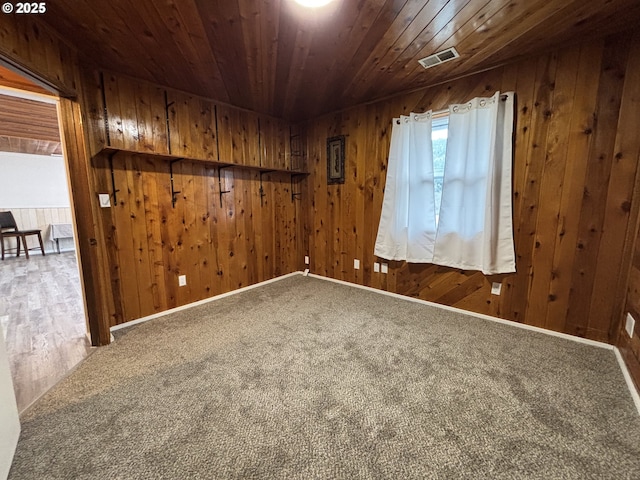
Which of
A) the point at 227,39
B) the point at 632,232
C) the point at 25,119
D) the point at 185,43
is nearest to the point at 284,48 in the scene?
the point at 227,39

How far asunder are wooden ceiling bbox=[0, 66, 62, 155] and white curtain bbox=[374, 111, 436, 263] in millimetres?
3325

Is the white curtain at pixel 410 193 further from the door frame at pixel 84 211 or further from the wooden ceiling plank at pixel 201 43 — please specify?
the door frame at pixel 84 211

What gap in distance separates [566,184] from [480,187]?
59 cm

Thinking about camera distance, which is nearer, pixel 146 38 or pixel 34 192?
pixel 146 38

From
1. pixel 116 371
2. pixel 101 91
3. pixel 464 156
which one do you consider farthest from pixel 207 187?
pixel 464 156

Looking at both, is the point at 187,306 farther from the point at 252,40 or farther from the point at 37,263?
the point at 37,263

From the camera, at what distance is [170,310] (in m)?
2.78

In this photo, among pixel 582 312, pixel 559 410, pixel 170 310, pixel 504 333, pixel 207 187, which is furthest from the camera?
pixel 207 187

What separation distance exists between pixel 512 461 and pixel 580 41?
2807 mm

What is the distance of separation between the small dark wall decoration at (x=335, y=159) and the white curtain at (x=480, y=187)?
1337 mm

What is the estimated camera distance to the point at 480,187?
2.41 metres

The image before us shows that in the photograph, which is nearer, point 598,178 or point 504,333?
point 598,178

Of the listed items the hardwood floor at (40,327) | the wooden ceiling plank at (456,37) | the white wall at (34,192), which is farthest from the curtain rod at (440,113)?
the white wall at (34,192)

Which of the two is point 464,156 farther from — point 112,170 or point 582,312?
point 112,170
